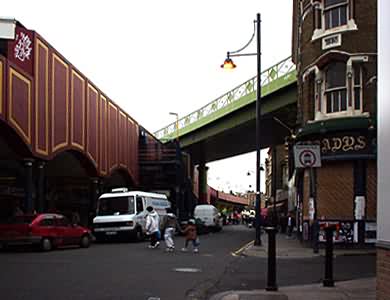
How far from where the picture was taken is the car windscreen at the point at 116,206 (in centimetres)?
3077

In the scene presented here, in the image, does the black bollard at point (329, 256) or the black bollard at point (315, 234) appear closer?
the black bollard at point (329, 256)

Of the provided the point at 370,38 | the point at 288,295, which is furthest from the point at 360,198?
the point at 288,295

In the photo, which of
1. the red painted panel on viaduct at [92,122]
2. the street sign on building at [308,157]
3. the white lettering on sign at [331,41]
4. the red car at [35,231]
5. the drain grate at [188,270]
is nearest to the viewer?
the street sign on building at [308,157]

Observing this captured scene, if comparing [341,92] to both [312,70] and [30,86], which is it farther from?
[30,86]

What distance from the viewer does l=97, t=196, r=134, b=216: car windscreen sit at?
30.8 metres

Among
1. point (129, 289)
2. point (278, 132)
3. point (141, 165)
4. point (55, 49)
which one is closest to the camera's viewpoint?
point (129, 289)

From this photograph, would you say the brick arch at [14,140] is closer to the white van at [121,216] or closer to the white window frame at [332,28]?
the white van at [121,216]

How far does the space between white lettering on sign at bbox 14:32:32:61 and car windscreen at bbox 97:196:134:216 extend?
8041 millimetres

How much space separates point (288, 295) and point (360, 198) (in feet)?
41.2

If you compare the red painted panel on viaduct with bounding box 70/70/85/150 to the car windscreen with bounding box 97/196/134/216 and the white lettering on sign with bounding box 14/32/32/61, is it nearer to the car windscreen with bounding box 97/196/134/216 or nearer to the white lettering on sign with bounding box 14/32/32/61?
the car windscreen with bounding box 97/196/134/216

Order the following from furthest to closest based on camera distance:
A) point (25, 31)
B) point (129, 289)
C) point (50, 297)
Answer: point (25, 31) < point (129, 289) < point (50, 297)

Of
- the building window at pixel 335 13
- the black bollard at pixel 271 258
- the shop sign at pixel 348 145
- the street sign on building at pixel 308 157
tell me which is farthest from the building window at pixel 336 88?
the black bollard at pixel 271 258

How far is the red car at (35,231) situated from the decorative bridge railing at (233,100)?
19681 mm

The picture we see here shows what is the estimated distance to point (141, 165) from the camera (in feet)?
163
